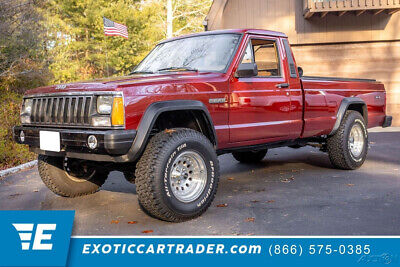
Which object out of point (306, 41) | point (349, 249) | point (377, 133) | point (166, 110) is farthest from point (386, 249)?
point (306, 41)

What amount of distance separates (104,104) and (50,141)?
79 centimetres

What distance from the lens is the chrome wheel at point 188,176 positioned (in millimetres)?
4543

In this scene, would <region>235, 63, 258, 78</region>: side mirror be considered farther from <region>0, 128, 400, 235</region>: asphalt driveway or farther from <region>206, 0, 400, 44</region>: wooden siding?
<region>206, 0, 400, 44</region>: wooden siding

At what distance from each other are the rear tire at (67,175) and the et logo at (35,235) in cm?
137

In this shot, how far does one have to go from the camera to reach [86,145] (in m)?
4.21

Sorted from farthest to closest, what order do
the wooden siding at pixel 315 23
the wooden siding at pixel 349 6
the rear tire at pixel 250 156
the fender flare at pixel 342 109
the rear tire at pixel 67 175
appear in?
the wooden siding at pixel 315 23, the wooden siding at pixel 349 6, the rear tire at pixel 250 156, the fender flare at pixel 342 109, the rear tire at pixel 67 175

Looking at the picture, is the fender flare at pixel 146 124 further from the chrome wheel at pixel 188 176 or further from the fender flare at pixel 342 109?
the fender flare at pixel 342 109

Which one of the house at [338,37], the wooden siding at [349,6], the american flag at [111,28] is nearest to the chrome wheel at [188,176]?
the wooden siding at [349,6]

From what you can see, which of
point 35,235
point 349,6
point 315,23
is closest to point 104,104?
point 35,235

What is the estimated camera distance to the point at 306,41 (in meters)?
13.4

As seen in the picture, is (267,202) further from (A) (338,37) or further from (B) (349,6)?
(A) (338,37)

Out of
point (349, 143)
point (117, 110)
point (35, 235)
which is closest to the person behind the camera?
point (35, 235)

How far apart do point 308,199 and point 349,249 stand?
169 centimetres

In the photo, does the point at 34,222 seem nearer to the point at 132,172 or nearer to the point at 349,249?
the point at 132,172
